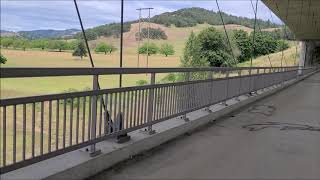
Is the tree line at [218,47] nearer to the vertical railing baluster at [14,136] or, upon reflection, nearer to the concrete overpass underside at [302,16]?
the concrete overpass underside at [302,16]

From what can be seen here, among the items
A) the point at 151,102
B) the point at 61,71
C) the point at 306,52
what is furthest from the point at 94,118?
Result: the point at 306,52

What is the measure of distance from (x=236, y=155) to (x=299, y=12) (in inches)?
1492

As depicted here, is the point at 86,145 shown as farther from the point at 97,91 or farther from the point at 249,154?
the point at 249,154

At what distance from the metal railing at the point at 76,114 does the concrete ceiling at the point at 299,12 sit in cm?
2987

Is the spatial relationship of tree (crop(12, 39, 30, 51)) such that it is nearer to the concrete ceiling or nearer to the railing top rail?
the railing top rail

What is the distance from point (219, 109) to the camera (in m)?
9.31

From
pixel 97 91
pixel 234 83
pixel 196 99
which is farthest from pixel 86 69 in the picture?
pixel 234 83

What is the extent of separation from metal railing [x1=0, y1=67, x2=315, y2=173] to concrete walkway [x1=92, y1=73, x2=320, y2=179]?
0.42 meters

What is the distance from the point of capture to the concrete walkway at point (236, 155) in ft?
15.9

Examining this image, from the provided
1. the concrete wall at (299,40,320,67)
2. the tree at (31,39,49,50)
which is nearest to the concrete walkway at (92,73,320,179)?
the tree at (31,39,49,50)

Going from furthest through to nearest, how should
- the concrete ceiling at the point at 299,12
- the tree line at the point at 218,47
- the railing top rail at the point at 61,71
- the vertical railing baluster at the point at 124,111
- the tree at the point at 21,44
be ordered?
1. the tree line at the point at 218,47
2. the concrete ceiling at the point at 299,12
3. the vertical railing baluster at the point at 124,111
4. the tree at the point at 21,44
5. the railing top rail at the point at 61,71

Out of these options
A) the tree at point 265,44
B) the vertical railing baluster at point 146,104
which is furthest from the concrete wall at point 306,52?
the vertical railing baluster at point 146,104

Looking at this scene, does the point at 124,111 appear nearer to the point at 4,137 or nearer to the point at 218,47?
the point at 4,137

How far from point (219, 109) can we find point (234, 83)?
1.71 metres
